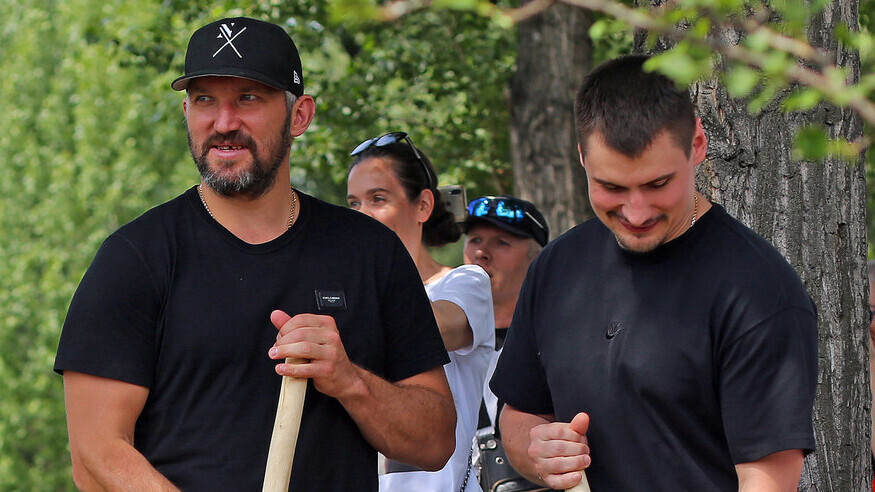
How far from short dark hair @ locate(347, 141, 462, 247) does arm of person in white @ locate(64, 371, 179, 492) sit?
2.00 meters

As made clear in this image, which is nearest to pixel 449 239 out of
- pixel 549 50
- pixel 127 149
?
pixel 549 50

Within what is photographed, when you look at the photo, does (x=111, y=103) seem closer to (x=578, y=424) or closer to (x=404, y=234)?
(x=404, y=234)

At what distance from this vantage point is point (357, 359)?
124 inches

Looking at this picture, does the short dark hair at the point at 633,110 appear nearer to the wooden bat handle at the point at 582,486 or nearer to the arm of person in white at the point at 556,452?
the arm of person in white at the point at 556,452

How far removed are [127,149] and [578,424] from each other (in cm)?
2471

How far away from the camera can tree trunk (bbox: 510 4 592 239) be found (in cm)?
916

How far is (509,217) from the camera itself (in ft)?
18.5

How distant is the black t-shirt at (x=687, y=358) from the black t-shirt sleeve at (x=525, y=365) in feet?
0.36

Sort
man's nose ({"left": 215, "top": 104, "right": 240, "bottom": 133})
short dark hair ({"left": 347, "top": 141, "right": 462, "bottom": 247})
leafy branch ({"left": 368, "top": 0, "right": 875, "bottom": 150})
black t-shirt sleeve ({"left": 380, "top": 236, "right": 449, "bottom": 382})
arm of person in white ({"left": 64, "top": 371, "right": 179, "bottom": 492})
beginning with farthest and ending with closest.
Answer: short dark hair ({"left": 347, "top": 141, "right": 462, "bottom": 247}) < black t-shirt sleeve ({"left": 380, "top": 236, "right": 449, "bottom": 382}) < man's nose ({"left": 215, "top": 104, "right": 240, "bottom": 133}) < arm of person in white ({"left": 64, "top": 371, "right": 179, "bottom": 492}) < leafy branch ({"left": 368, "top": 0, "right": 875, "bottom": 150})

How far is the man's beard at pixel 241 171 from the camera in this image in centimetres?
313

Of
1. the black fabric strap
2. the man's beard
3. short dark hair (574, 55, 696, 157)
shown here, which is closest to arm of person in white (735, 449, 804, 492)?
short dark hair (574, 55, 696, 157)

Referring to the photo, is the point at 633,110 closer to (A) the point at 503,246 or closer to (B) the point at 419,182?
(B) the point at 419,182

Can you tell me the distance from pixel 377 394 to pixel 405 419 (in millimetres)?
146

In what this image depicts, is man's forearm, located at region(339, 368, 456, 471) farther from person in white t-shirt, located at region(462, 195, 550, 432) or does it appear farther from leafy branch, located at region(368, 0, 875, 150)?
person in white t-shirt, located at region(462, 195, 550, 432)
